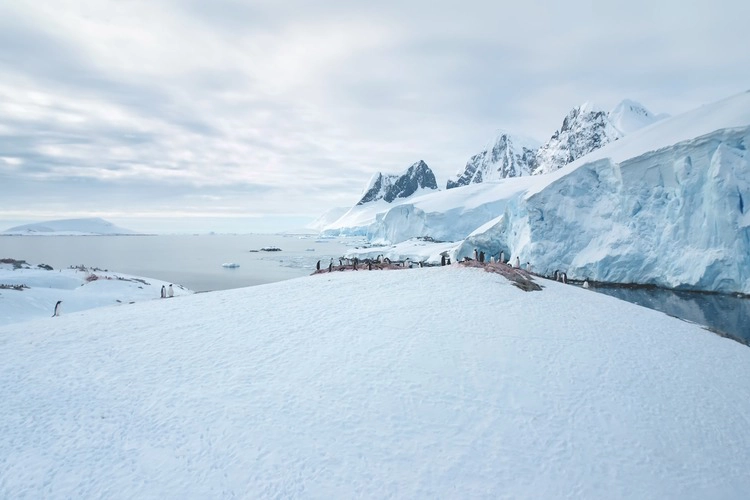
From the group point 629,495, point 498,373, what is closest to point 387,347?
point 498,373

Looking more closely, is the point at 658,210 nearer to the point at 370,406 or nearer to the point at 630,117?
the point at 370,406

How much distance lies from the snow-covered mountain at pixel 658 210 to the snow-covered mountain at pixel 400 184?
12402cm

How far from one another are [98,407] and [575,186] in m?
38.5

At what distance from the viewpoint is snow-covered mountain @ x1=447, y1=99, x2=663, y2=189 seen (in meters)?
90.7

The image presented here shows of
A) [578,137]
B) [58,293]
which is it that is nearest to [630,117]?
[578,137]

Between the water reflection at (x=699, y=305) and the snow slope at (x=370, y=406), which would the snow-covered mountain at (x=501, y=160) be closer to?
the water reflection at (x=699, y=305)

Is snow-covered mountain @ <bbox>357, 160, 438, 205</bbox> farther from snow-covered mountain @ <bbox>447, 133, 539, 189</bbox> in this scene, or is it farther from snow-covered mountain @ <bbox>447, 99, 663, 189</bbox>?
snow-covered mountain @ <bbox>447, 99, 663, 189</bbox>

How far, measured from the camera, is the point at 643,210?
3281 centimetres

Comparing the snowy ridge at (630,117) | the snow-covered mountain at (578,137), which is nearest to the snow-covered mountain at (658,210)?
the snowy ridge at (630,117)

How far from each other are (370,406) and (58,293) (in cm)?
2325

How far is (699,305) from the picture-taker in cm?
2564

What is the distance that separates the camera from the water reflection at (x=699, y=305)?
68.4 ft

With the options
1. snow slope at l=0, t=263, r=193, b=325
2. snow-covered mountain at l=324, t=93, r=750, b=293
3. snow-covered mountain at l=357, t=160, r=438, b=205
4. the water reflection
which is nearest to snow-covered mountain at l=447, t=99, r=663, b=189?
snow-covered mountain at l=357, t=160, r=438, b=205

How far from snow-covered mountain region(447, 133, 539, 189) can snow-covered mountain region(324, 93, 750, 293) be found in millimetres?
129391
